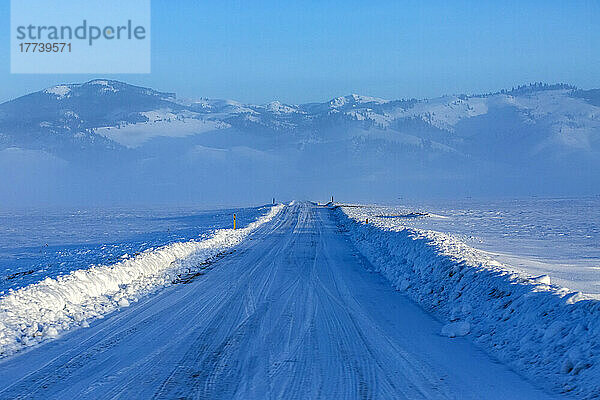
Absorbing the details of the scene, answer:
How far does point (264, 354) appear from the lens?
824 centimetres

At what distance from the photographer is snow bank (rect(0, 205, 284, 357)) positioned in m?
9.87

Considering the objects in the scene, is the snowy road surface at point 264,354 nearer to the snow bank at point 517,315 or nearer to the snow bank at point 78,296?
the snow bank at point 517,315

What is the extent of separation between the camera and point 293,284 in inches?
588

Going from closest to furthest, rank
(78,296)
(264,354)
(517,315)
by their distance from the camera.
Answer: (264,354) < (517,315) < (78,296)

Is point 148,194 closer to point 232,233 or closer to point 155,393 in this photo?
point 232,233

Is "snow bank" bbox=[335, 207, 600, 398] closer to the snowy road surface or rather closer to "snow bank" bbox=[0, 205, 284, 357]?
the snowy road surface

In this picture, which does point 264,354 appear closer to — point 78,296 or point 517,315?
point 517,315

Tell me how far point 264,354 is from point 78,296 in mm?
6704

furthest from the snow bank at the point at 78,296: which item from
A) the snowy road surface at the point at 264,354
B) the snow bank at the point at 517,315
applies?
the snow bank at the point at 517,315

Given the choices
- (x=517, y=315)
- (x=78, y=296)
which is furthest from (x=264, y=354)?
(x=78, y=296)

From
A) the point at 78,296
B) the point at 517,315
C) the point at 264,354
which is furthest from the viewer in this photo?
the point at 78,296

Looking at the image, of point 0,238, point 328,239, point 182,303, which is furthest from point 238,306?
point 0,238

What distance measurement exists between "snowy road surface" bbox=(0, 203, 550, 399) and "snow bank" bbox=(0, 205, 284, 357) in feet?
1.70

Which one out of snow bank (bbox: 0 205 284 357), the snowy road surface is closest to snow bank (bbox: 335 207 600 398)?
the snowy road surface
